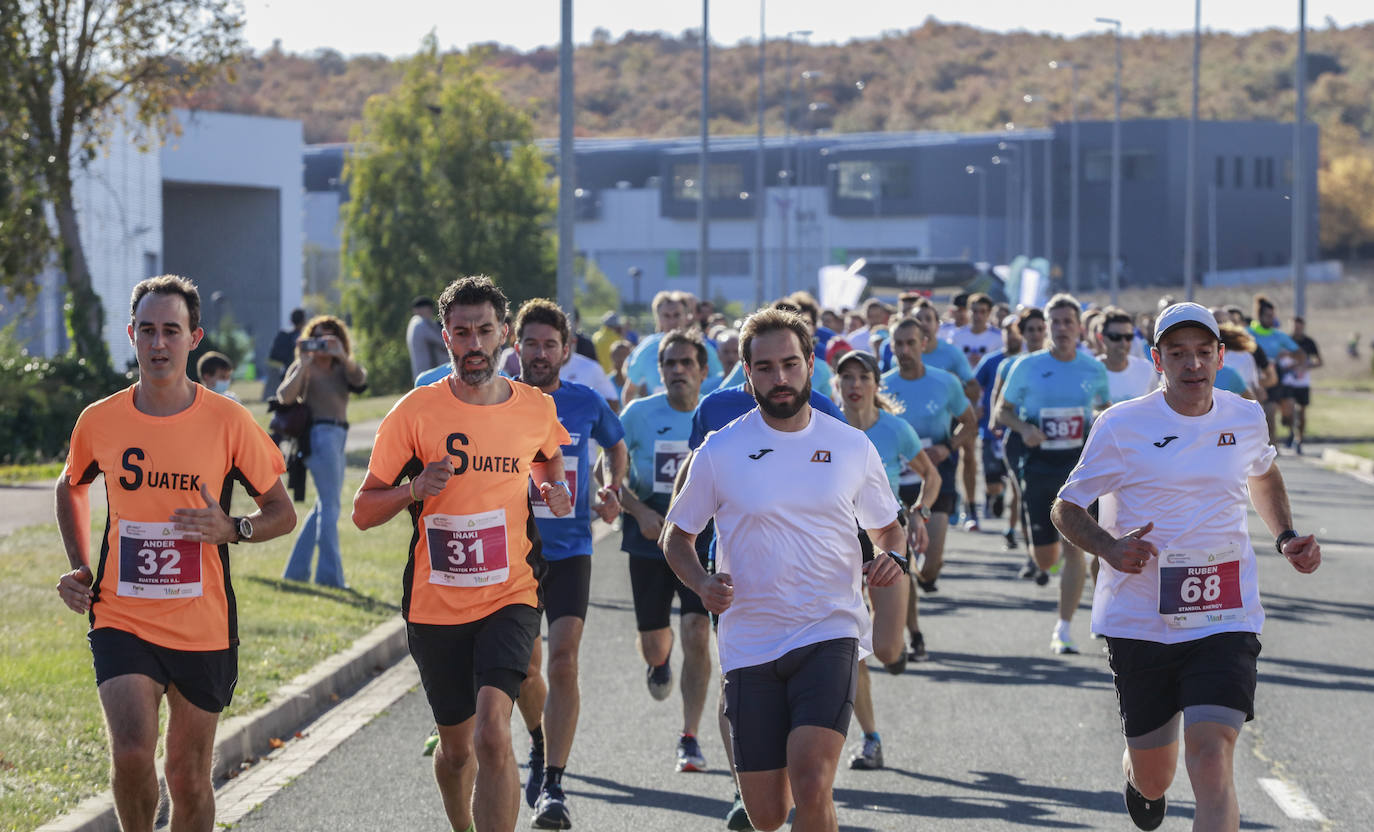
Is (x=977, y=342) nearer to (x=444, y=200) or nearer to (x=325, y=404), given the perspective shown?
(x=325, y=404)

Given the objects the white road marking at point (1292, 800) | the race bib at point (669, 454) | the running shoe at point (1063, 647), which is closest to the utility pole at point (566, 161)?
the running shoe at point (1063, 647)

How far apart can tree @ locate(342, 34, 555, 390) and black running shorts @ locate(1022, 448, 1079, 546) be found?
133ft

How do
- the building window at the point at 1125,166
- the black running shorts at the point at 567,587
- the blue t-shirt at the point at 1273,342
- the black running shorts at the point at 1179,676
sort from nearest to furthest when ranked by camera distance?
the black running shorts at the point at 1179,676, the black running shorts at the point at 567,587, the blue t-shirt at the point at 1273,342, the building window at the point at 1125,166

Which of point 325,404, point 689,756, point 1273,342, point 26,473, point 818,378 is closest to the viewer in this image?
point 689,756

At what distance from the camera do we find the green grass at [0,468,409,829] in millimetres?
7062

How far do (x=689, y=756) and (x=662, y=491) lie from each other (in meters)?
1.23

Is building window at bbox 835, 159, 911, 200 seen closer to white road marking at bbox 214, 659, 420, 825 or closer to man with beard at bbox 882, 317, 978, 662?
man with beard at bbox 882, 317, 978, 662

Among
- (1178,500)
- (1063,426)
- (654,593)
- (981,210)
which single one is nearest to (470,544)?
(1178,500)

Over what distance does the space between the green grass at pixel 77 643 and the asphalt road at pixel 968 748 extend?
0.69 meters

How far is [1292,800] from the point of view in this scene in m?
7.19

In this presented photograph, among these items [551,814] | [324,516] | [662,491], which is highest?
[662,491]

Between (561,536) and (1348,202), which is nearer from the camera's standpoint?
(561,536)

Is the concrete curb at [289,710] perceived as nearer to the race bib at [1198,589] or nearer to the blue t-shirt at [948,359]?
the race bib at [1198,589]

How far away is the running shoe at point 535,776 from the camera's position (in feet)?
23.6
